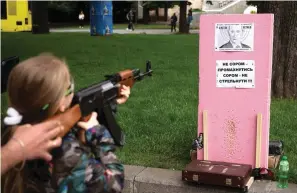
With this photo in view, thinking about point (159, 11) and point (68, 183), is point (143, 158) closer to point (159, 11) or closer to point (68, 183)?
point (68, 183)

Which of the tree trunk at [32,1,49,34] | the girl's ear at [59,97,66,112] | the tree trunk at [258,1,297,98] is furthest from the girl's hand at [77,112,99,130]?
the tree trunk at [32,1,49,34]

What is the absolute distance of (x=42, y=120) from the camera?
6.58ft

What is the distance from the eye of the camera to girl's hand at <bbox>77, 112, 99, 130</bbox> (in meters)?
2.14

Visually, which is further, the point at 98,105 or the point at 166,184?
the point at 166,184

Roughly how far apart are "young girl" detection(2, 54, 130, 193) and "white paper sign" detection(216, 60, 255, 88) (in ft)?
8.56

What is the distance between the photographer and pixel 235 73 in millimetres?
4656

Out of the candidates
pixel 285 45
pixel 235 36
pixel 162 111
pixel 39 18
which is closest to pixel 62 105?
pixel 235 36

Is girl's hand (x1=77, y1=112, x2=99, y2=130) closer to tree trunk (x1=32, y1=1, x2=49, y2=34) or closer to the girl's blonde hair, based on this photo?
the girl's blonde hair

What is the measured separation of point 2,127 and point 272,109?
559 cm

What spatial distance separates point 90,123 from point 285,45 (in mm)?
6173

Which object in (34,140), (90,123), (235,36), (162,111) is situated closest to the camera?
(34,140)

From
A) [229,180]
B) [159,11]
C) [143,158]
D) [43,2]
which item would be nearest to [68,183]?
[229,180]

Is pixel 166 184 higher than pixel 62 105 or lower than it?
lower

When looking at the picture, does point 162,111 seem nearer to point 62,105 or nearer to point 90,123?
point 90,123
